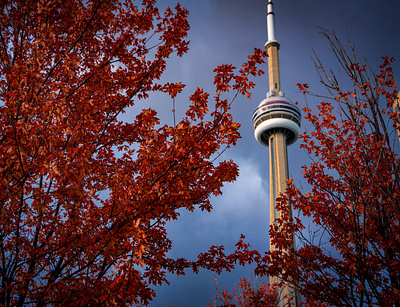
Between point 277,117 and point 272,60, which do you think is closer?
point 277,117

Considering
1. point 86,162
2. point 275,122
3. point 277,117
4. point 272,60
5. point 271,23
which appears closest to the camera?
point 86,162

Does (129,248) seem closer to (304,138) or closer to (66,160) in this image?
(66,160)

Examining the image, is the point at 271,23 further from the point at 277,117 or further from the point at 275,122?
the point at 275,122

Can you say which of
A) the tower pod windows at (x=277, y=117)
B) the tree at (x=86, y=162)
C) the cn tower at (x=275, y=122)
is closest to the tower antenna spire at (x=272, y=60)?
the cn tower at (x=275, y=122)

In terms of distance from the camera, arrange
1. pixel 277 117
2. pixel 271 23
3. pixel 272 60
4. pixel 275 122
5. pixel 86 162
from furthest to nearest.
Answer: pixel 271 23, pixel 272 60, pixel 277 117, pixel 275 122, pixel 86 162

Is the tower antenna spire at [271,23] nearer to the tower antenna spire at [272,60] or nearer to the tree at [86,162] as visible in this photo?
the tower antenna spire at [272,60]

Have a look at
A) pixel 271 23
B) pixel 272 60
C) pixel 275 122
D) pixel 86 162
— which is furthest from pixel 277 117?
pixel 86 162

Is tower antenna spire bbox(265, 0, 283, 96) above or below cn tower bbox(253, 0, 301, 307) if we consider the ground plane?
above

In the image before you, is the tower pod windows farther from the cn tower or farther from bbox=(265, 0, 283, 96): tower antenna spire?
bbox=(265, 0, 283, 96): tower antenna spire

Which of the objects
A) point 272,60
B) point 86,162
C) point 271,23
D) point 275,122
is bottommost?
point 86,162

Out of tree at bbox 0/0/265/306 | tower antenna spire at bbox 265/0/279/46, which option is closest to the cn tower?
tower antenna spire at bbox 265/0/279/46

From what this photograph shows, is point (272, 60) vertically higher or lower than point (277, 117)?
higher

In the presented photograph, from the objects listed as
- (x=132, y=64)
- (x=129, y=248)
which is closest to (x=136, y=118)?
(x=132, y=64)

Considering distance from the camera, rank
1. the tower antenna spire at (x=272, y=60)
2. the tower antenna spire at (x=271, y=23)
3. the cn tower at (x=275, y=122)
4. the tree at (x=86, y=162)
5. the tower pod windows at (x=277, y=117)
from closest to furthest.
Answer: the tree at (x=86, y=162) → the cn tower at (x=275, y=122) → the tower pod windows at (x=277, y=117) → the tower antenna spire at (x=272, y=60) → the tower antenna spire at (x=271, y=23)
